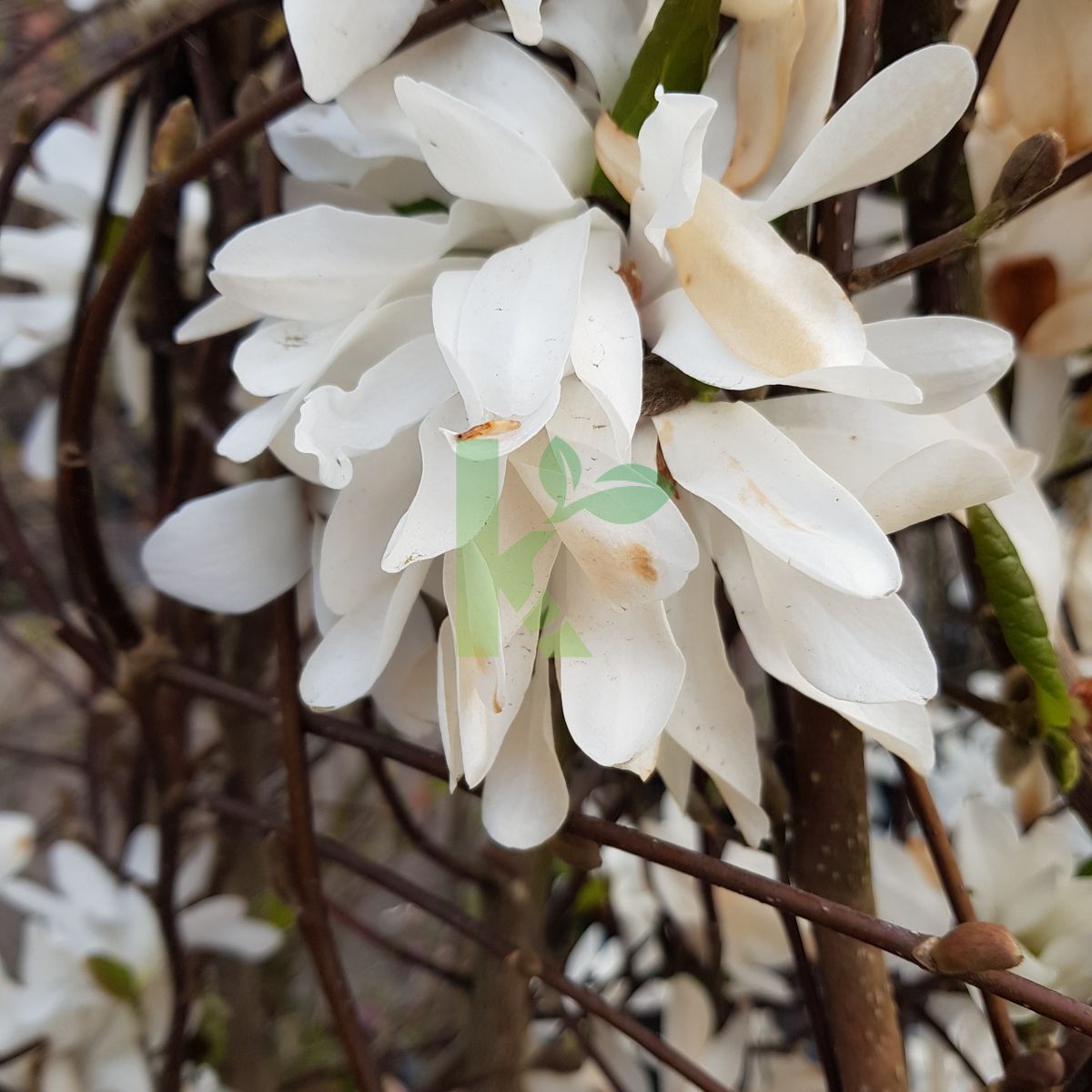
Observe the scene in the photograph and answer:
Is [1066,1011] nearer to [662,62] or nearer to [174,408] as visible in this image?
[662,62]

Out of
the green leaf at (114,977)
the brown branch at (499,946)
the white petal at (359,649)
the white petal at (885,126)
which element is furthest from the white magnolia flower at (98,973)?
the white petal at (885,126)

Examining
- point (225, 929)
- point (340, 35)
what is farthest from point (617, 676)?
point (225, 929)

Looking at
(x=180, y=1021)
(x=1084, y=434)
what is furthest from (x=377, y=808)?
(x=1084, y=434)

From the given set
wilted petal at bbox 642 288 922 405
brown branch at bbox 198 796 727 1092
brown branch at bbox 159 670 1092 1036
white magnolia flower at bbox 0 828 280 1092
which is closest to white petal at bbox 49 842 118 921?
white magnolia flower at bbox 0 828 280 1092

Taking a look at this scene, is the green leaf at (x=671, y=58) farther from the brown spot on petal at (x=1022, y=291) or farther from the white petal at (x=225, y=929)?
the white petal at (x=225, y=929)

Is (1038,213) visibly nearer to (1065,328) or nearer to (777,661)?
(1065,328)
